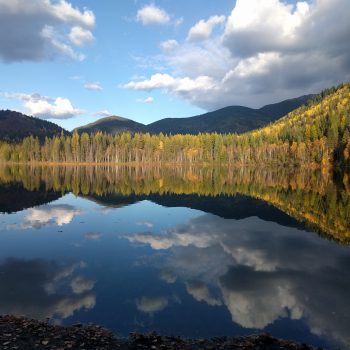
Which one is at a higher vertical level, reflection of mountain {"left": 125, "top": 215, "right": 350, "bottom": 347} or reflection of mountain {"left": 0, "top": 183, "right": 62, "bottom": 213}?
reflection of mountain {"left": 125, "top": 215, "right": 350, "bottom": 347}

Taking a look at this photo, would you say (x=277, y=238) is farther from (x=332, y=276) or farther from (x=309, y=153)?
(x=309, y=153)

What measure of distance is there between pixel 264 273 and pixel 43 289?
1369 centimetres

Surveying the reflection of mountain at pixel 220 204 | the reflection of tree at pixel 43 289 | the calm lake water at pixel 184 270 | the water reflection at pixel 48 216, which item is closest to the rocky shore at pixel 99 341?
the calm lake water at pixel 184 270

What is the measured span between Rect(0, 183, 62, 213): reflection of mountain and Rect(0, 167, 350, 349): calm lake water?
83.6 inches

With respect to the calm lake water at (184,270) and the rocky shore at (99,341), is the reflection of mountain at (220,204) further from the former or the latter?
the rocky shore at (99,341)

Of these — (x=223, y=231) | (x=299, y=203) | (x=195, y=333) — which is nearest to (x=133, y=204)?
(x=223, y=231)

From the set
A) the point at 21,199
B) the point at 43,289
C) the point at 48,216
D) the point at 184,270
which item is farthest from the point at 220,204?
the point at 43,289

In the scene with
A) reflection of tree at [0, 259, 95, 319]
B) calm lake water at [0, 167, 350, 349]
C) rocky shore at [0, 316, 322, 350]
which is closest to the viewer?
rocky shore at [0, 316, 322, 350]

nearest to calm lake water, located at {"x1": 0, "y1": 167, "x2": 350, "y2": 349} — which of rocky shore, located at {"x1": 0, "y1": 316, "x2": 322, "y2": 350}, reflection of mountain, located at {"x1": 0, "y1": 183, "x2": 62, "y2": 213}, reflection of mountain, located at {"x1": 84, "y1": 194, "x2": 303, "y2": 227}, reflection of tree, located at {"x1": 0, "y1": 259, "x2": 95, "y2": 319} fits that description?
reflection of tree, located at {"x1": 0, "y1": 259, "x2": 95, "y2": 319}

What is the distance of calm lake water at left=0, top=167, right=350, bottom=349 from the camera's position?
15773mm

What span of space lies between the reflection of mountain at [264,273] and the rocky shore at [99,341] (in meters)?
2.24

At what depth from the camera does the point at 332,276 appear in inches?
864

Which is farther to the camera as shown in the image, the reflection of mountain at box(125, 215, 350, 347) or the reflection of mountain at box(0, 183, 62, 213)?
the reflection of mountain at box(0, 183, 62, 213)

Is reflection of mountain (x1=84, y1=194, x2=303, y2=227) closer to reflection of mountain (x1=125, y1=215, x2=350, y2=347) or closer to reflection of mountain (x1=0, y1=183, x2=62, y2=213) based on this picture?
reflection of mountain (x1=0, y1=183, x2=62, y2=213)
